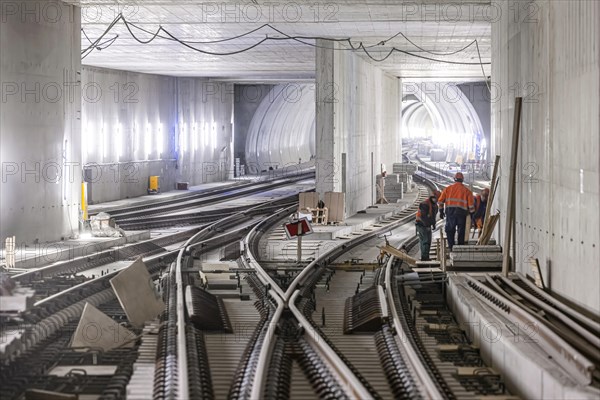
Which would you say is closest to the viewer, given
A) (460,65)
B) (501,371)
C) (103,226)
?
(501,371)

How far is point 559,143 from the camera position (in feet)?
39.2

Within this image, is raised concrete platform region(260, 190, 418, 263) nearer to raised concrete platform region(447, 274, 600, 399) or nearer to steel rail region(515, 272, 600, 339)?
steel rail region(515, 272, 600, 339)

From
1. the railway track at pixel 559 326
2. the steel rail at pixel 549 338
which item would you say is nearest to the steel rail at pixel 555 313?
the railway track at pixel 559 326

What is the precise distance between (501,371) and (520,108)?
6418 mm

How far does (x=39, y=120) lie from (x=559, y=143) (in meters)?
10.1

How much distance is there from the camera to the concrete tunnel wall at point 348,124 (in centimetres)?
2517

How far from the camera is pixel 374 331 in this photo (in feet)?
36.8

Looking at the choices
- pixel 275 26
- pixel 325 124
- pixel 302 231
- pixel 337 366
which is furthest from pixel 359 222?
pixel 337 366

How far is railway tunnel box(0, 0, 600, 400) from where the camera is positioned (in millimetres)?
8945

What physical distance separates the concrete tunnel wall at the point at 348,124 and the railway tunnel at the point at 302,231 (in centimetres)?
8

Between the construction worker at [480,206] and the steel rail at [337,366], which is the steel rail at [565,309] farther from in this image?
the construction worker at [480,206]

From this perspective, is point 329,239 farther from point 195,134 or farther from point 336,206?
point 195,134

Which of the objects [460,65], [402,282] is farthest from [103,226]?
[460,65]

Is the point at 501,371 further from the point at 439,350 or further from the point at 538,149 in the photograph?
the point at 538,149
